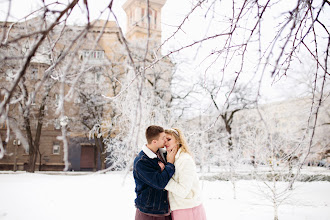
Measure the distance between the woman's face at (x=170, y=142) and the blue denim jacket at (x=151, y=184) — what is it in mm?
232

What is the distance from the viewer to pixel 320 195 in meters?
11.8

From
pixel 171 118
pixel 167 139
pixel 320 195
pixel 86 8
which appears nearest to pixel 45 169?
pixel 171 118

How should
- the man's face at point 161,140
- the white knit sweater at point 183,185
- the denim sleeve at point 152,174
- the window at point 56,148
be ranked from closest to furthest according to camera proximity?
the denim sleeve at point 152,174 → the white knit sweater at point 183,185 → the man's face at point 161,140 → the window at point 56,148

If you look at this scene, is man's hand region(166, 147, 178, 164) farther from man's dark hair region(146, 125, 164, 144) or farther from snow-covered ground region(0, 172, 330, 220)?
snow-covered ground region(0, 172, 330, 220)

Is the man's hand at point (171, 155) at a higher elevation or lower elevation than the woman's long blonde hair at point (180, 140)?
lower

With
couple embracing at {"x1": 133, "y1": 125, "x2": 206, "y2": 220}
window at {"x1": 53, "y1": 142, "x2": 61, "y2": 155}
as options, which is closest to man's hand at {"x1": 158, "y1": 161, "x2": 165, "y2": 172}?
couple embracing at {"x1": 133, "y1": 125, "x2": 206, "y2": 220}

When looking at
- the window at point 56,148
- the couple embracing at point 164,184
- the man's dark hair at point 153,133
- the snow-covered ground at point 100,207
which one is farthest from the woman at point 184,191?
the window at point 56,148

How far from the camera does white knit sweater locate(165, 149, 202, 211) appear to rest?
2635 mm

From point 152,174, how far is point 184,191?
38 centimetres

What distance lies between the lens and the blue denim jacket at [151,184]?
254 cm

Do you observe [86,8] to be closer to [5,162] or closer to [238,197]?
[238,197]

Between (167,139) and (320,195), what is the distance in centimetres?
1198

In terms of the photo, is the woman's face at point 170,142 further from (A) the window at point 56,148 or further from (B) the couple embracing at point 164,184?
(A) the window at point 56,148

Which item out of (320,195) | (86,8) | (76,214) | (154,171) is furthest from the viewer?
(320,195)
